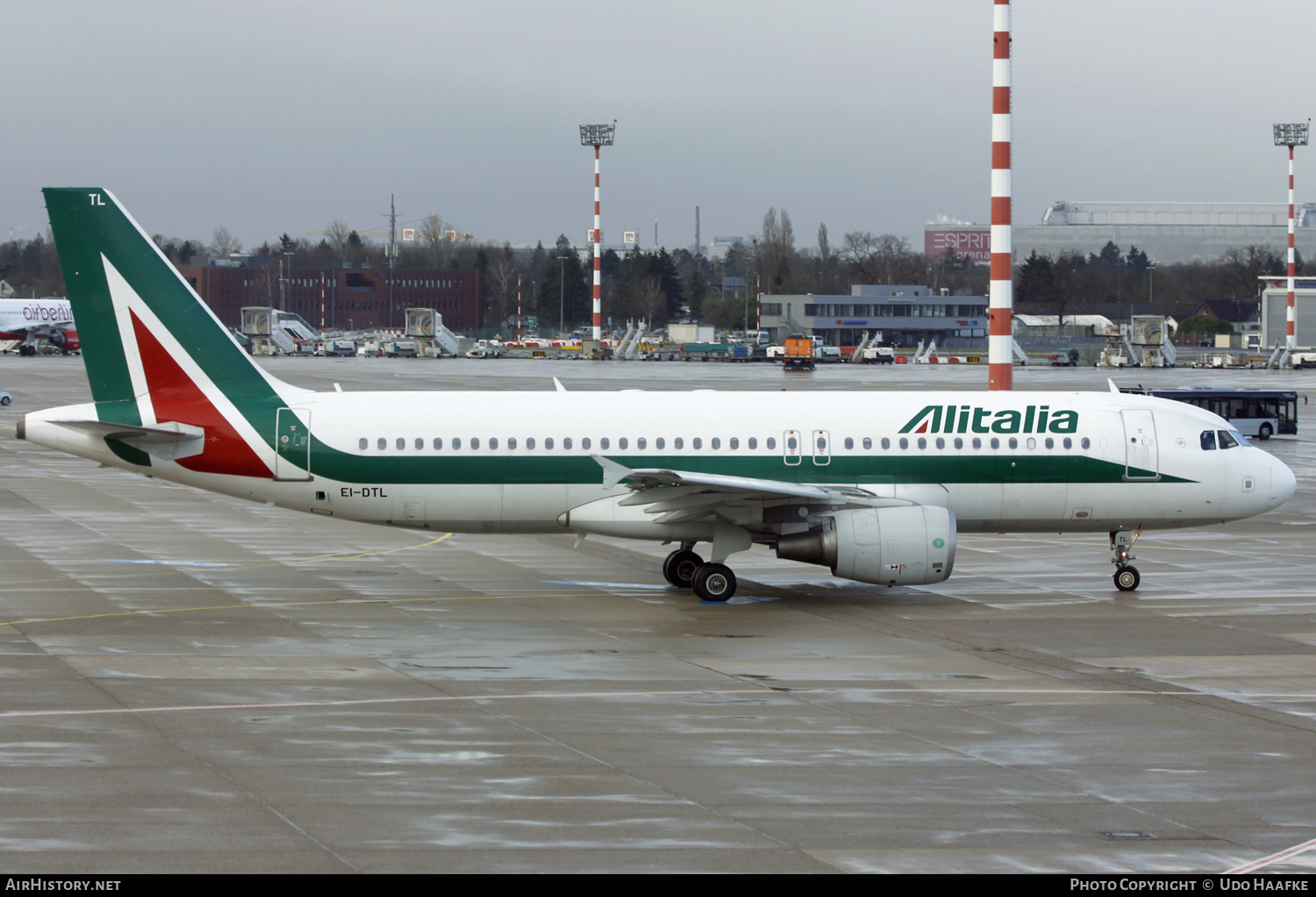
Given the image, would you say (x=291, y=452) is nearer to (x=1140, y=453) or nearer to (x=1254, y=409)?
(x=1140, y=453)

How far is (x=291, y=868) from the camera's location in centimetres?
1227

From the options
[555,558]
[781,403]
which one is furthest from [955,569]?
[555,558]

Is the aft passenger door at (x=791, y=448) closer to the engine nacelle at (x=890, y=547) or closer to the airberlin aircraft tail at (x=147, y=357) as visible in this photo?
the engine nacelle at (x=890, y=547)

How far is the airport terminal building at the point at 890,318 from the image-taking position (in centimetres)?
19275

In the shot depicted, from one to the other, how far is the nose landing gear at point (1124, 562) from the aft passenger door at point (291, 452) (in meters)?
16.7

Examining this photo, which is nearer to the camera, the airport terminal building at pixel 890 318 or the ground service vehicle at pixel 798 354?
the ground service vehicle at pixel 798 354

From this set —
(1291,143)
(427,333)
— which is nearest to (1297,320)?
(1291,143)

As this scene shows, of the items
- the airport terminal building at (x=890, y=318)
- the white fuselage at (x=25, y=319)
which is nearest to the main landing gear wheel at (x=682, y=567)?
the white fuselage at (x=25, y=319)

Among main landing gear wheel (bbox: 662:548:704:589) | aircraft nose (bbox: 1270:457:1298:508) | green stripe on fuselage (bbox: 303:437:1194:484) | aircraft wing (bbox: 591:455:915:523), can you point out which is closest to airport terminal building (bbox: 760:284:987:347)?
aircraft nose (bbox: 1270:457:1298:508)

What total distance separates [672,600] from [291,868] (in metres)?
16.0

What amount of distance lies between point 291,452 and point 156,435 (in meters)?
2.56

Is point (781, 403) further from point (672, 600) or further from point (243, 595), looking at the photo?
point (243, 595)

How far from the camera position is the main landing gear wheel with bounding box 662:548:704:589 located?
29.2 meters

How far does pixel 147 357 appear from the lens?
27.9m
